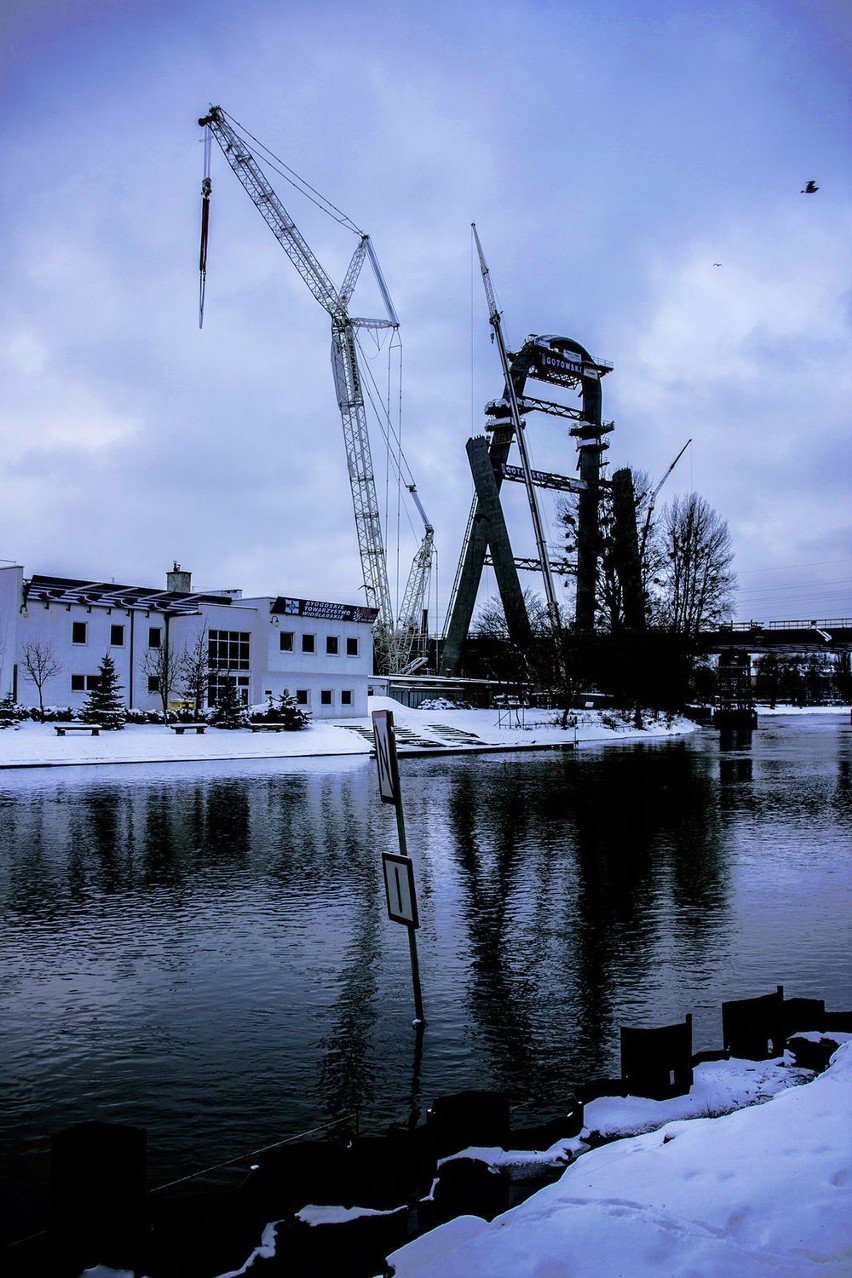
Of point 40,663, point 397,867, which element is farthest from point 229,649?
point 397,867

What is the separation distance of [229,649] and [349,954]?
1825 inches

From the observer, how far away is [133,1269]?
143 inches

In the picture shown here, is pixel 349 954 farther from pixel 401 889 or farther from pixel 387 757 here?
pixel 387 757

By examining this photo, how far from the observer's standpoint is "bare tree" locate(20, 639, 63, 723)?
4456 cm

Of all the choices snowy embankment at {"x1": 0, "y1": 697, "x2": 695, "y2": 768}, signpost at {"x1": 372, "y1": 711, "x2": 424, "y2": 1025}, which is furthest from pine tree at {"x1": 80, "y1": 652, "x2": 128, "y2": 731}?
signpost at {"x1": 372, "y1": 711, "x2": 424, "y2": 1025}

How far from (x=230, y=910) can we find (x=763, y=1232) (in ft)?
25.1

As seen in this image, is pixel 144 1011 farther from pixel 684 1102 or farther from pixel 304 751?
pixel 304 751

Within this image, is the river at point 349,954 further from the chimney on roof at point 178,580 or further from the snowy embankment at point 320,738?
the chimney on roof at point 178,580

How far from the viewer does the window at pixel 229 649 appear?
52469 millimetres

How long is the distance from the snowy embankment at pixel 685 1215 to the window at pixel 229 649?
4906cm

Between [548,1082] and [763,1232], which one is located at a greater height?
[763,1232]

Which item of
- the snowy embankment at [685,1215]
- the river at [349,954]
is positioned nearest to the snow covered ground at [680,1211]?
the snowy embankment at [685,1215]

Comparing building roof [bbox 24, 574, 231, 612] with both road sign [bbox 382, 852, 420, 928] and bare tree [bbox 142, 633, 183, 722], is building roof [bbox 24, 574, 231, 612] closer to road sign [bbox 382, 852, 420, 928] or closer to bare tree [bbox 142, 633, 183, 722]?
bare tree [bbox 142, 633, 183, 722]

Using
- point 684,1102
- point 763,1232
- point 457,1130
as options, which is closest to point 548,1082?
point 684,1102
